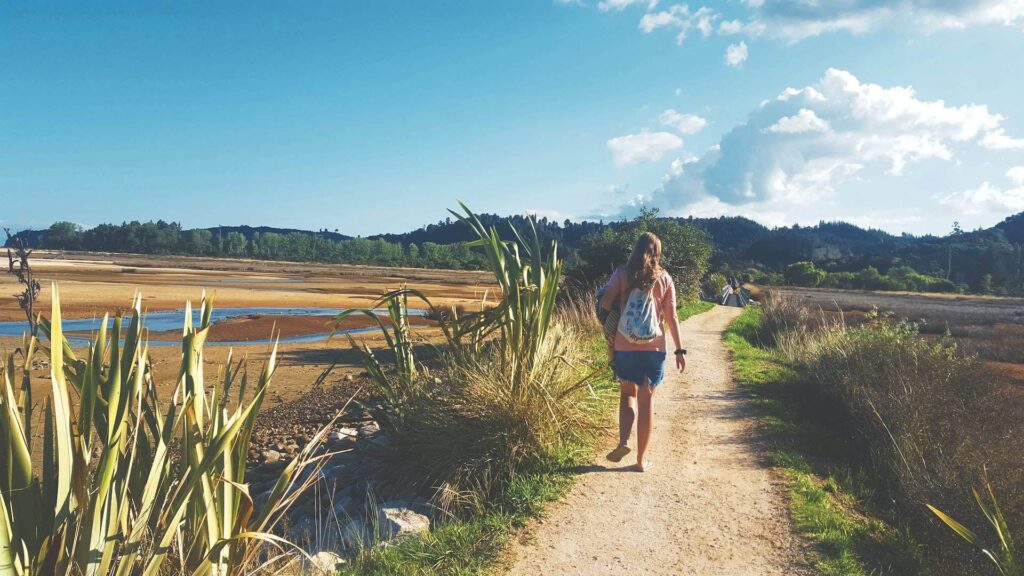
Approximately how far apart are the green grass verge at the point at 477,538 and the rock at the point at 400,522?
10 cm

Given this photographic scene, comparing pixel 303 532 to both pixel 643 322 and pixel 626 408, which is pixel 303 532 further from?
pixel 643 322

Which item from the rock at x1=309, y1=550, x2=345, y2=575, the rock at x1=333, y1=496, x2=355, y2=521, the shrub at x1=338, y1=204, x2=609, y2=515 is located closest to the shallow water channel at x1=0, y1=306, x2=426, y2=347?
the rock at x1=333, y1=496, x2=355, y2=521

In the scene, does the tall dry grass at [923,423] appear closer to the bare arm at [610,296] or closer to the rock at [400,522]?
the bare arm at [610,296]

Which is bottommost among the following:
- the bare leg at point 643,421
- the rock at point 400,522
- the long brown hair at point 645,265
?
the rock at point 400,522

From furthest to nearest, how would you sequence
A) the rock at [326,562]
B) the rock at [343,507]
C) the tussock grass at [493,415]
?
the rock at [343,507], the tussock grass at [493,415], the rock at [326,562]

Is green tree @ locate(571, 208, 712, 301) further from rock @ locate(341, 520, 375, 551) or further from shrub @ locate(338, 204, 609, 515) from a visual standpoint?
rock @ locate(341, 520, 375, 551)

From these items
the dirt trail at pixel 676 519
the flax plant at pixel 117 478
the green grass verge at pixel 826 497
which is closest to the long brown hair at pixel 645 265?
the dirt trail at pixel 676 519

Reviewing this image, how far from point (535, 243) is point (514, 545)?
2.68m

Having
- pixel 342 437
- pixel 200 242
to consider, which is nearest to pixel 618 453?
pixel 342 437

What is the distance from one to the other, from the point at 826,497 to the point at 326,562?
374cm

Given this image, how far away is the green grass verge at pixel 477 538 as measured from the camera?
370 centimetres

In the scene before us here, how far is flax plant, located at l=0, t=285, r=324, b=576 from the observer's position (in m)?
2.14

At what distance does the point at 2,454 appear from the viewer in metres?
2.24

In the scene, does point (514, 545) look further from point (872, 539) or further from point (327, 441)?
point (327, 441)
